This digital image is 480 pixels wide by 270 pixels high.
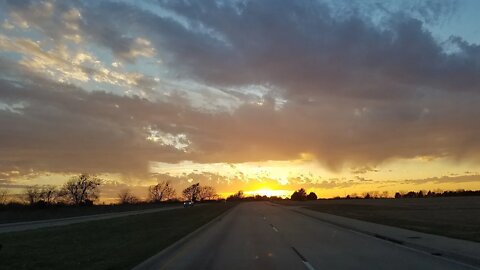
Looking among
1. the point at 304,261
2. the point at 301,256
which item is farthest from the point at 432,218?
the point at 304,261

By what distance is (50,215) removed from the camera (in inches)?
2805

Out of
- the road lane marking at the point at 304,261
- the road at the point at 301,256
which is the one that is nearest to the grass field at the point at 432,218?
the road at the point at 301,256

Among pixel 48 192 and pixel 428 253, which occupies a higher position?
pixel 48 192

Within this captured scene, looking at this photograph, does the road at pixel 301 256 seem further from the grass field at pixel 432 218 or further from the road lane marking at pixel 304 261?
the grass field at pixel 432 218

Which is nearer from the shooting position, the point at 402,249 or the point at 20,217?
the point at 402,249

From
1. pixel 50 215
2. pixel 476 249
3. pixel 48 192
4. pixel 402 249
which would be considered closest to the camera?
pixel 476 249

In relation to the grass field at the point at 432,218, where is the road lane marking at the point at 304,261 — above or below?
below

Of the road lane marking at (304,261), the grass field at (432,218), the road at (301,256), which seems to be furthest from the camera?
the grass field at (432,218)

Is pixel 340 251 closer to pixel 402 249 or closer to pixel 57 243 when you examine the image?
pixel 402 249

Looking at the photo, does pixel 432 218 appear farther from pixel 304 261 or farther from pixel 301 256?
pixel 304 261

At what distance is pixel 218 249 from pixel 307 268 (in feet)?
21.8

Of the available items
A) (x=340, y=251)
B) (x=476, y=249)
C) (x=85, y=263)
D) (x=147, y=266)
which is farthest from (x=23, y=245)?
(x=476, y=249)

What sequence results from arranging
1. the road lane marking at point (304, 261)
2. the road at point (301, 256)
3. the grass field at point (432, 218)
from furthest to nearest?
1. the grass field at point (432, 218)
2. the road at point (301, 256)
3. the road lane marking at point (304, 261)

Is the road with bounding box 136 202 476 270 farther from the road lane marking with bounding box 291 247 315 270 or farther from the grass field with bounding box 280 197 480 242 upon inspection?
the grass field with bounding box 280 197 480 242
